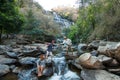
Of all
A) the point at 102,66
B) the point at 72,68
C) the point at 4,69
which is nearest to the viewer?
the point at 102,66

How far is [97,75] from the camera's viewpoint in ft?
32.0

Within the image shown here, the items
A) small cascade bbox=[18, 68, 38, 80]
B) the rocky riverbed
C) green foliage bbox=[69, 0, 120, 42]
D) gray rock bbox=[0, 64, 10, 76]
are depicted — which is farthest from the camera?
green foliage bbox=[69, 0, 120, 42]

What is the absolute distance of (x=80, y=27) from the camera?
87.9 ft

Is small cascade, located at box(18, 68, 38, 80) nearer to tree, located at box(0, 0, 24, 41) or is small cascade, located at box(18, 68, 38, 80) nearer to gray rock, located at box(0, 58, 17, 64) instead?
gray rock, located at box(0, 58, 17, 64)

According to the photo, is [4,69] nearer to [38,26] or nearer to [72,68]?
[72,68]

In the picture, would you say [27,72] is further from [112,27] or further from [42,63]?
[112,27]

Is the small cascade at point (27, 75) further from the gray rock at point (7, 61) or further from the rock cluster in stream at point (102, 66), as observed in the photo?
the rock cluster in stream at point (102, 66)

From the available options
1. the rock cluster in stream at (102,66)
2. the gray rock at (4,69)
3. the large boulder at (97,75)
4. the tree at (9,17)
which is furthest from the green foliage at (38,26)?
the large boulder at (97,75)

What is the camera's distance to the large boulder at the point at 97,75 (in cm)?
933

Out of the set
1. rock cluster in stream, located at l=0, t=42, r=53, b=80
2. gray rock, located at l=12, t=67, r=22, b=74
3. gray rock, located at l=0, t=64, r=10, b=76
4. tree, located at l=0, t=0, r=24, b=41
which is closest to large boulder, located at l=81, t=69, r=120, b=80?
rock cluster in stream, located at l=0, t=42, r=53, b=80

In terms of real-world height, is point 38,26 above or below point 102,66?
above

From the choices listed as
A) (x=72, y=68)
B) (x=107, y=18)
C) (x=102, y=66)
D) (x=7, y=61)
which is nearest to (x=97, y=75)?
(x=102, y=66)

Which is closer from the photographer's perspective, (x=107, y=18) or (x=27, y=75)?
(x=27, y=75)

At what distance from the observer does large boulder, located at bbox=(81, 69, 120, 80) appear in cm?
933
